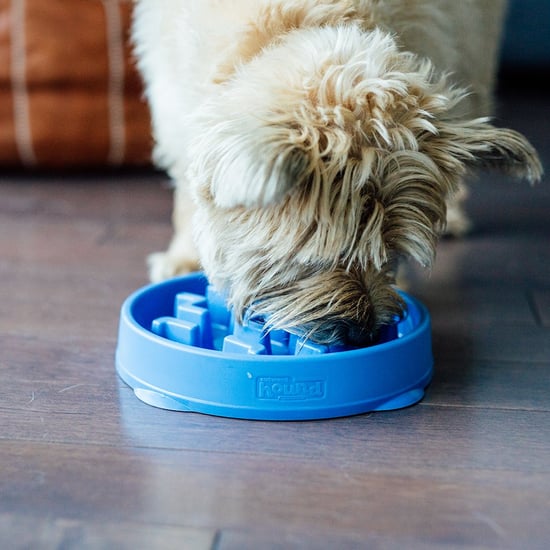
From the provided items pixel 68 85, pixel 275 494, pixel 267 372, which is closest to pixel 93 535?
pixel 275 494

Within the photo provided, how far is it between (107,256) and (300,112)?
127 centimetres

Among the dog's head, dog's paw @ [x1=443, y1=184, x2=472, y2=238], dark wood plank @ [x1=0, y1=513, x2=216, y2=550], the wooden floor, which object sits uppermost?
the dog's head

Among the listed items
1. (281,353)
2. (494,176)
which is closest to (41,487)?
(281,353)

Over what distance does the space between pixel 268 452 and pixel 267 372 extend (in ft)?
0.50

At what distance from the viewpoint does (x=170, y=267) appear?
2.39 metres

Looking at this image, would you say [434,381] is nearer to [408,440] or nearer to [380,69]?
[408,440]

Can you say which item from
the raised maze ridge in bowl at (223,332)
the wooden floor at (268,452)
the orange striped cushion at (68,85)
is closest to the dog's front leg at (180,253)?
the wooden floor at (268,452)

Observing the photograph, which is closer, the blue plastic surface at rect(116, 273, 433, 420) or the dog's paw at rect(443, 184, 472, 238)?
the blue plastic surface at rect(116, 273, 433, 420)

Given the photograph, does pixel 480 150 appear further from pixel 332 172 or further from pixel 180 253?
pixel 180 253

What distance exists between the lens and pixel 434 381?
181 centimetres

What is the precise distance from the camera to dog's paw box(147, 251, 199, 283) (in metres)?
2.39

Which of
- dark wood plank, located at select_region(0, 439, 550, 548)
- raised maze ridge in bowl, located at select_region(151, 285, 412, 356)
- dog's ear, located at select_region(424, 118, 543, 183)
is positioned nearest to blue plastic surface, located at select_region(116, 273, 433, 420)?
raised maze ridge in bowl, located at select_region(151, 285, 412, 356)

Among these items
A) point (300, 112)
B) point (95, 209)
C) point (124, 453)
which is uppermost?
point (300, 112)

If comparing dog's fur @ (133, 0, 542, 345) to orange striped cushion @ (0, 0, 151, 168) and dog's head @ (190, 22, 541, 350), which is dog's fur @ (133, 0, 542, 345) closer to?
dog's head @ (190, 22, 541, 350)
